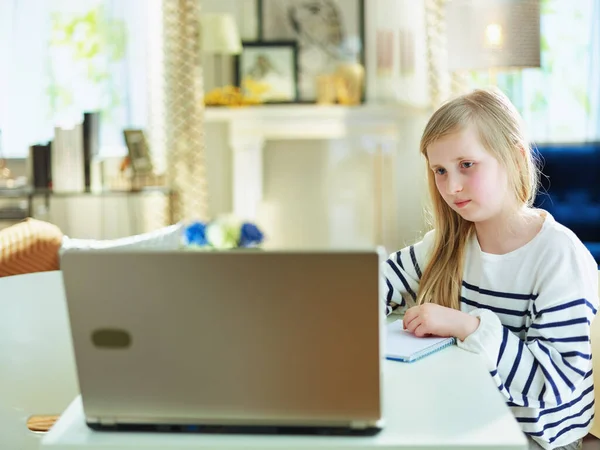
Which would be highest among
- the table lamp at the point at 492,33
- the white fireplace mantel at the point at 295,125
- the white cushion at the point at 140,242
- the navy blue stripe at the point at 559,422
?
the table lamp at the point at 492,33

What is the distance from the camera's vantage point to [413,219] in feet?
18.4

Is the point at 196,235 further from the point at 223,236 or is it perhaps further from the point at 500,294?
the point at 500,294

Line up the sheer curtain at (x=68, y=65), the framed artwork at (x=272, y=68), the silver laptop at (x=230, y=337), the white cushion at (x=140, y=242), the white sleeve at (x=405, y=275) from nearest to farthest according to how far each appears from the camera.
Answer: the silver laptop at (x=230, y=337) → the white sleeve at (x=405, y=275) → the white cushion at (x=140, y=242) → the framed artwork at (x=272, y=68) → the sheer curtain at (x=68, y=65)

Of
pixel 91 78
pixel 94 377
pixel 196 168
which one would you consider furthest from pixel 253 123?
pixel 94 377

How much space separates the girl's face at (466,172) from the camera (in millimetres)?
1405

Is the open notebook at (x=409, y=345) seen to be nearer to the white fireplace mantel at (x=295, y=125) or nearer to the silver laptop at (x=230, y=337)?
the silver laptop at (x=230, y=337)

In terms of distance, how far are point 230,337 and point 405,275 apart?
796 millimetres

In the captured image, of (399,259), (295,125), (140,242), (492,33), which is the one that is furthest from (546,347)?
(295,125)

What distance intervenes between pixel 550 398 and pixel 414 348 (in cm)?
22

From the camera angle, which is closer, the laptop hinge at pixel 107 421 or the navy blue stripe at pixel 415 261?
the laptop hinge at pixel 107 421

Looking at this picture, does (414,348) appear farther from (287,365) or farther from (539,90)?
(539,90)

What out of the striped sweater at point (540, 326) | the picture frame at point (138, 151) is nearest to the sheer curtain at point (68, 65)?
the picture frame at point (138, 151)

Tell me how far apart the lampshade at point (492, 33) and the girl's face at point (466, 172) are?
2.68 metres

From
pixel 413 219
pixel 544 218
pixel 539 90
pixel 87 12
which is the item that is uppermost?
pixel 87 12
